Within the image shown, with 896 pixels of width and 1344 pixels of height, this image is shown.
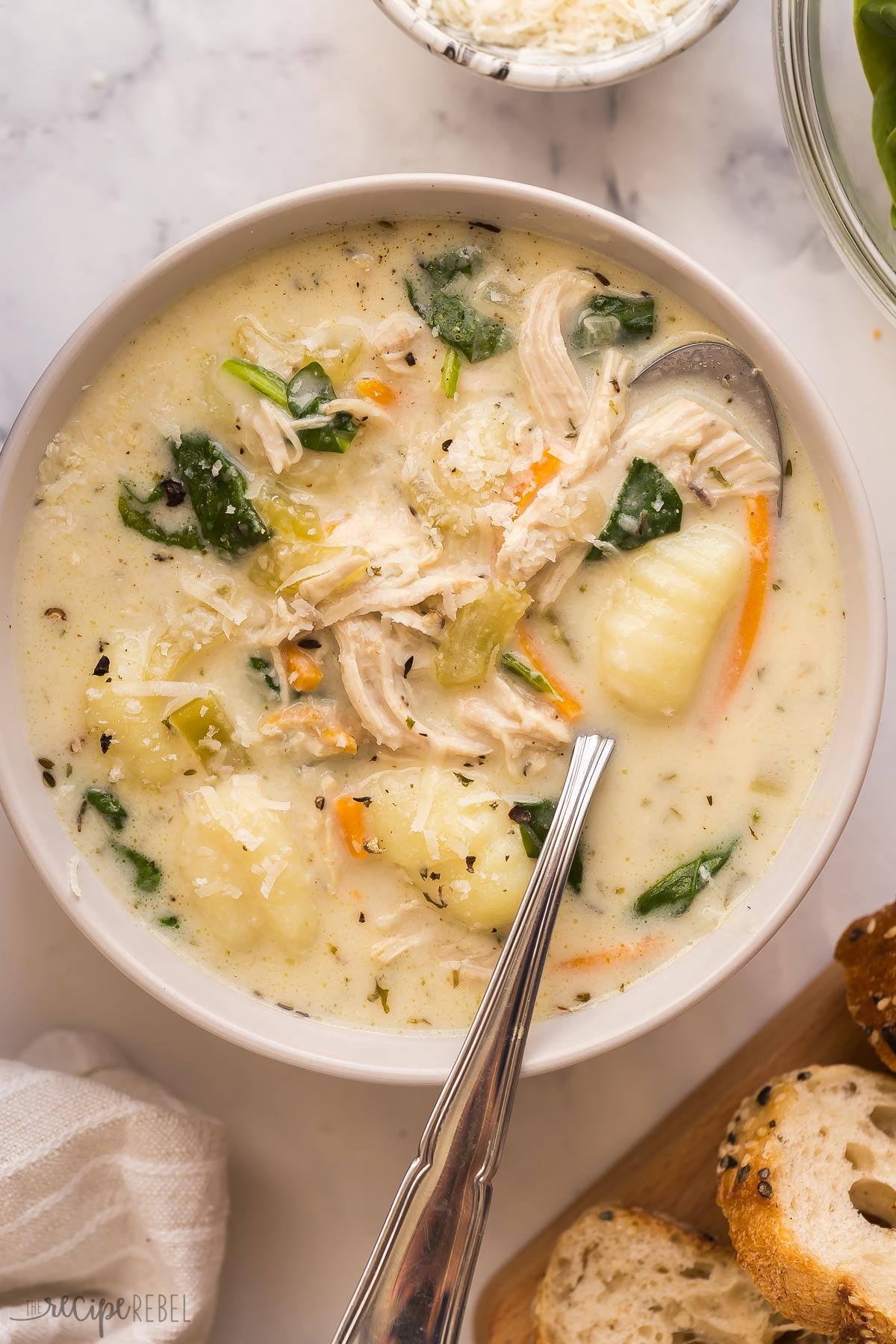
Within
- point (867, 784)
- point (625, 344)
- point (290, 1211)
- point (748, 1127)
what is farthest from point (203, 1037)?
point (625, 344)

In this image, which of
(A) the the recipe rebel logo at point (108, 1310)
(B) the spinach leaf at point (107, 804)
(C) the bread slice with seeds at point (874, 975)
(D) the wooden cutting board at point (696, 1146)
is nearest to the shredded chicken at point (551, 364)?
(B) the spinach leaf at point (107, 804)

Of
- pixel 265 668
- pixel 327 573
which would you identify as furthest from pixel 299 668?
pixel 327 573

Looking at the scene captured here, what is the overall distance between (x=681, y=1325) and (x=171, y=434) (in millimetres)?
2067

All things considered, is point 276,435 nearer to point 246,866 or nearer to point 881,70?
point 246,866

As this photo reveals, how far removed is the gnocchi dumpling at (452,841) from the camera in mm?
2137

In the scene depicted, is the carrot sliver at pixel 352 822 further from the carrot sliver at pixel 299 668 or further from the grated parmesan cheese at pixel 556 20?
the grated parmesan cheese at pixel 556 20

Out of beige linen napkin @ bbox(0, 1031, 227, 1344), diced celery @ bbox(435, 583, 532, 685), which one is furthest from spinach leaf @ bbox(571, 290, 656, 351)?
beige linen napkin @ bbox(0, 1031, 227, 1344)

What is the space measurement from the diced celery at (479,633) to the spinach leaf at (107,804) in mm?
647

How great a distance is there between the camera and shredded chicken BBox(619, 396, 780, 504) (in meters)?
2.15

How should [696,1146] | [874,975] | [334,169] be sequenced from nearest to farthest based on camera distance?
[874,975] → [334,169] → [696,1146]

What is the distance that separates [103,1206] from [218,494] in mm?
1511

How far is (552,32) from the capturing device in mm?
2297

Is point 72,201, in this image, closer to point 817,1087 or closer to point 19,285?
point 19,285

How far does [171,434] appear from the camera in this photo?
218 centimetres
